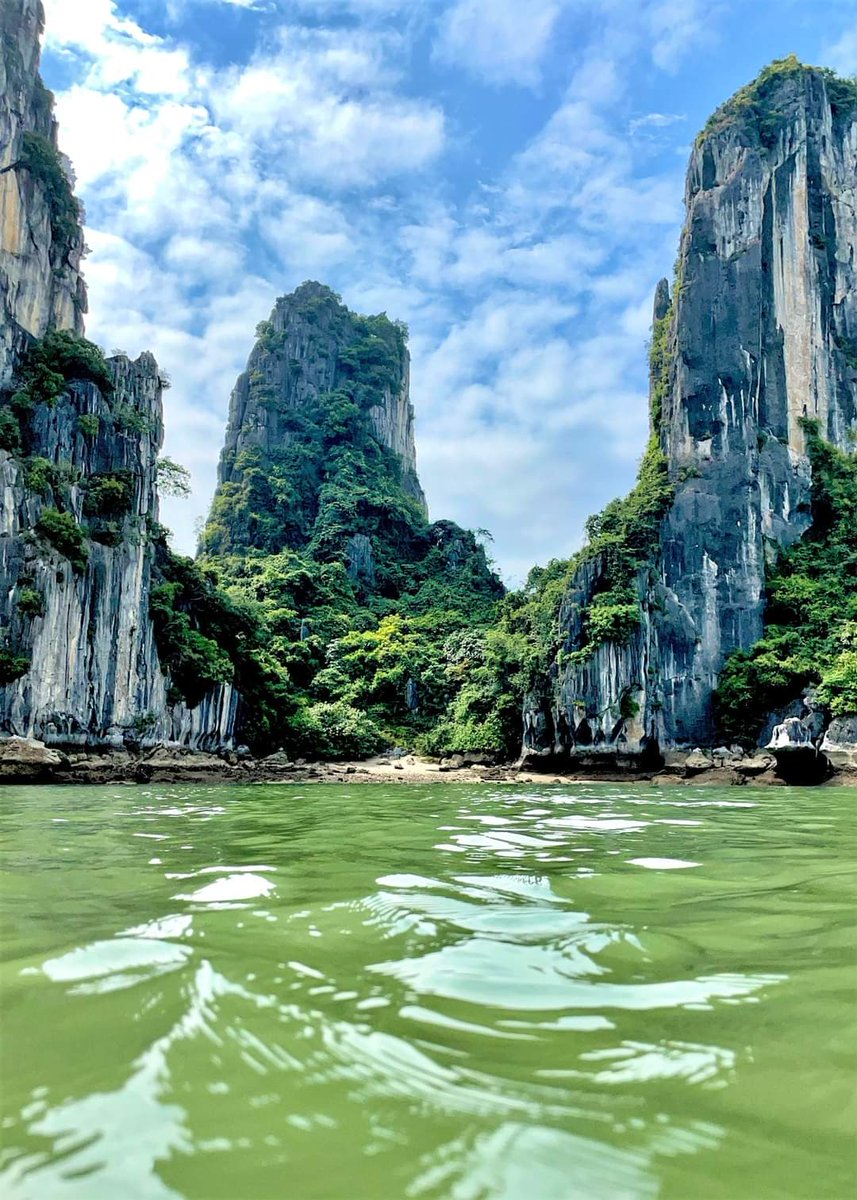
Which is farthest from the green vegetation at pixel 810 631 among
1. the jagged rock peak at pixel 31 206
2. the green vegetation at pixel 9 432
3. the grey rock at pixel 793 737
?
the jagged rock peak at pixel 31 206

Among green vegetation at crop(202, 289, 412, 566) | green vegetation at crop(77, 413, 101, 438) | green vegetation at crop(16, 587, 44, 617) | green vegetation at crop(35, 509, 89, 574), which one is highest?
green vegetation at crop(202, 289, 412, 566)

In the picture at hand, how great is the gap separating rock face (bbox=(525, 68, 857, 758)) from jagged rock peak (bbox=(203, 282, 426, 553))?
81.7 ft

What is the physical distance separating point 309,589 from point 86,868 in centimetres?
4217

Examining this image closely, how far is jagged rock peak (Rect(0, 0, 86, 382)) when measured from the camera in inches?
1128

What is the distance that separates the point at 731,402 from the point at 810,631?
11857 mm

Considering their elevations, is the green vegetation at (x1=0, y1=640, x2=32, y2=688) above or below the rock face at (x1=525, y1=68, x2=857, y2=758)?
below

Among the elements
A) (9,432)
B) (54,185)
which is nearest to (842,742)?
(9,432)

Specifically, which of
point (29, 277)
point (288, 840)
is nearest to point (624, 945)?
point (288, 840)

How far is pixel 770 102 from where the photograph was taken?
131 ft

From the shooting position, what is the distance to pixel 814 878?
4.17 metres

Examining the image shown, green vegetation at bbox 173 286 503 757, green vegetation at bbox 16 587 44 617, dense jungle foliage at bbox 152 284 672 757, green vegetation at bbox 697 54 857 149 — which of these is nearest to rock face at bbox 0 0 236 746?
green vegetation at bbox 16 587 44 617

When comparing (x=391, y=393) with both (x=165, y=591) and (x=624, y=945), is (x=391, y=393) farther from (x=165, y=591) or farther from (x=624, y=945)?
(x=624, y=945)

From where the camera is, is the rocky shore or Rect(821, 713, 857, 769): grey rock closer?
the rocky shore

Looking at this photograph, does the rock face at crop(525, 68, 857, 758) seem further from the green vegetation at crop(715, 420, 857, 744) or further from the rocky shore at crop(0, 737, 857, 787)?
the rocky shore at crop(0, 737, 857, 787)
